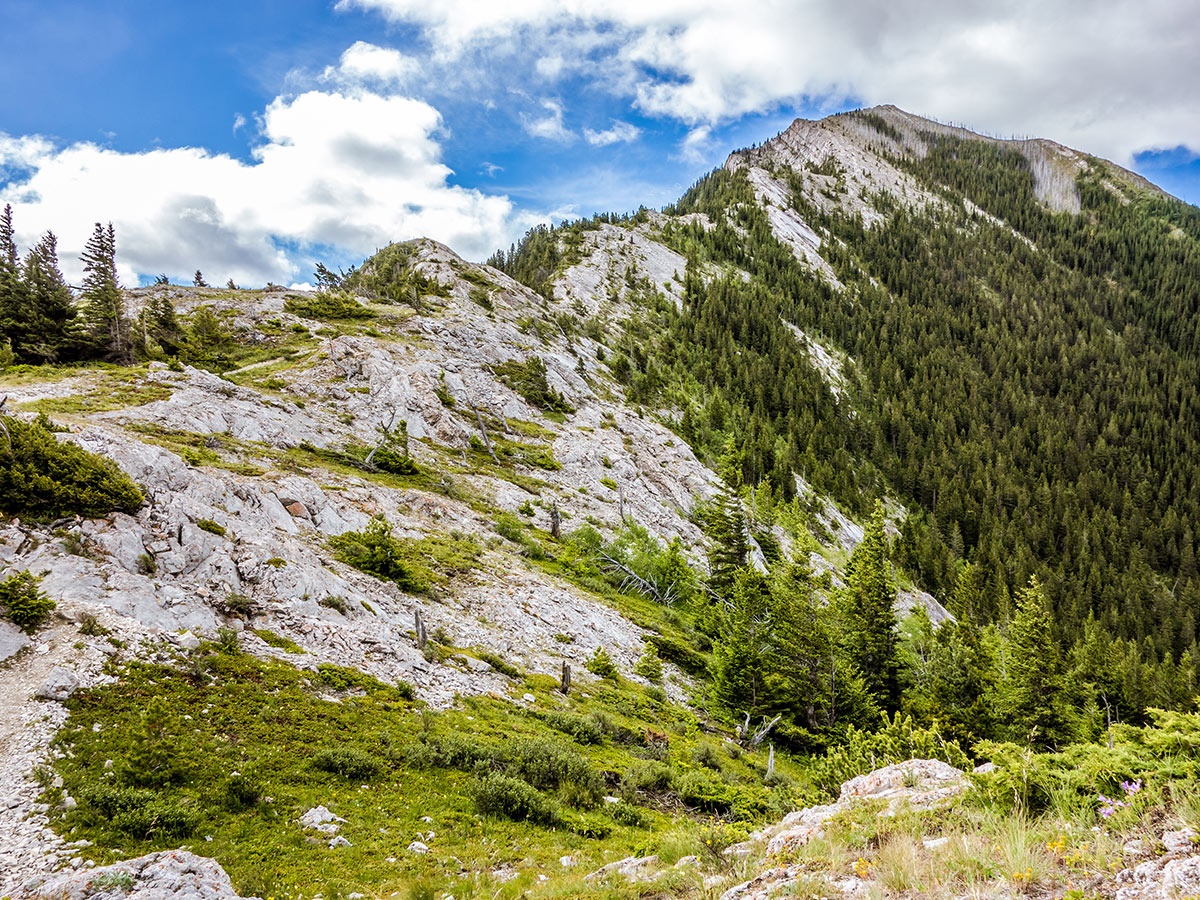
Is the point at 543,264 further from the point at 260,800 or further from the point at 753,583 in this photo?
the point at 260,800

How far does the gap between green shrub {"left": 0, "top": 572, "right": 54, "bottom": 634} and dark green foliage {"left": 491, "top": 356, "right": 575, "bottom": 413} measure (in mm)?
44269

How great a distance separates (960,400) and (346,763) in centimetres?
15884

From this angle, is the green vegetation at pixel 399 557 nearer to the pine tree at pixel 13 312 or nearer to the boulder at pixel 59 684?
the boulder at pixel 59 684

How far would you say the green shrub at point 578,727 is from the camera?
1758 cm

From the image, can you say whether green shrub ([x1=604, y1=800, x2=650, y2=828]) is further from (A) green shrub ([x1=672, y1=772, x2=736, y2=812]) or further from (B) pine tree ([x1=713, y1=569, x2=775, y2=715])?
(B) pine tree ([x1=713, y1=569, x2=775, y2=715])

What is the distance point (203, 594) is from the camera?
1584 centimetres

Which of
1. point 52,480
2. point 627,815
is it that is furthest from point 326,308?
point 627,815

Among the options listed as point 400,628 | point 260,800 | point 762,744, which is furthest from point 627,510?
point 260,800

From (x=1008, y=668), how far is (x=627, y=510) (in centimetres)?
2712

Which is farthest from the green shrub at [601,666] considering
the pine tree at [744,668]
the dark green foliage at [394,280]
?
the dark green foliage at [394,280]

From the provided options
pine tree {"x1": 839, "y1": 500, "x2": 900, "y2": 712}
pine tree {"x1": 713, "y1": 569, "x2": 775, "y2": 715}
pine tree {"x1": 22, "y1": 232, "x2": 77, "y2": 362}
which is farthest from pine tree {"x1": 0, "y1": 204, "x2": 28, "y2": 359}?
pine tree {"x1": 839, "y1": 500, "x2": 900, "y2": 712}

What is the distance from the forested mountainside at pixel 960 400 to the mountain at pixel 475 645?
2.82m

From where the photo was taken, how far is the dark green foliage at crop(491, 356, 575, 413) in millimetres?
55906

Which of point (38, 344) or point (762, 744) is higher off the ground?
point (38, 344)
